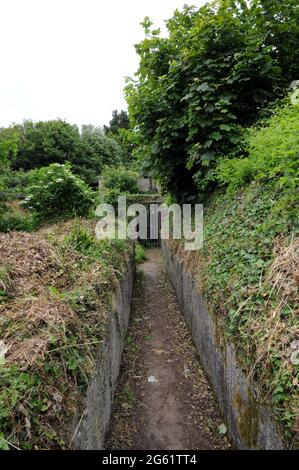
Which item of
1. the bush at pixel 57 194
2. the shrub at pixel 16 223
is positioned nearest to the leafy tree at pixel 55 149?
the bush at pixel 57 194

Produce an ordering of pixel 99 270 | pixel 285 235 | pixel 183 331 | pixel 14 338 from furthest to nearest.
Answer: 1. pixel 183 331
2. pixel 99 270
3. pixel 285 235
4. pixel 14 338

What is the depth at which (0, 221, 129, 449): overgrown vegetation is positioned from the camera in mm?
1603

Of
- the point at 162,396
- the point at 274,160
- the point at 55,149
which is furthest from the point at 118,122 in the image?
the point at 162,396

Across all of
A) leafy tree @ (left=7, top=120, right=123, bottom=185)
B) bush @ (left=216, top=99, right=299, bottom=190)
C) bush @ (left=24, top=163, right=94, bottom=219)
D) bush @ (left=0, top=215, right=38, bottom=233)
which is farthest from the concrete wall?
leafy tree @ (left=7, top=120, right=123, bottom=185)

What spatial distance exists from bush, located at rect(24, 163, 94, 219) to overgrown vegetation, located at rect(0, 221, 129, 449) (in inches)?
133

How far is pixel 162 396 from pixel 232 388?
123cm

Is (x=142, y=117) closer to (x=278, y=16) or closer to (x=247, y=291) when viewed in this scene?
(x=278, y=16)

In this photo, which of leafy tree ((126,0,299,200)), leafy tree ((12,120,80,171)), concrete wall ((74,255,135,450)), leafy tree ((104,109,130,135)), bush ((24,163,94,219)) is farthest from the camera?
leafy tree ((104,109,130,135))

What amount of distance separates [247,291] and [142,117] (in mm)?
4770

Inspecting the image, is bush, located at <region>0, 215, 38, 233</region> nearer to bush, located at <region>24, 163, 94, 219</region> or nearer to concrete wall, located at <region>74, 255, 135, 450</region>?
bush, located at <region>24, 163, 94, 219</region>

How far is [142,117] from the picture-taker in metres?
5.96

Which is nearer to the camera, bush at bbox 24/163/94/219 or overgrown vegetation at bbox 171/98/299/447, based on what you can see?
overgrown vegetation at bbox 171/98/299/447

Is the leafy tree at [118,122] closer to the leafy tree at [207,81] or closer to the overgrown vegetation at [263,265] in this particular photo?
the leafy tree at [207,81]
